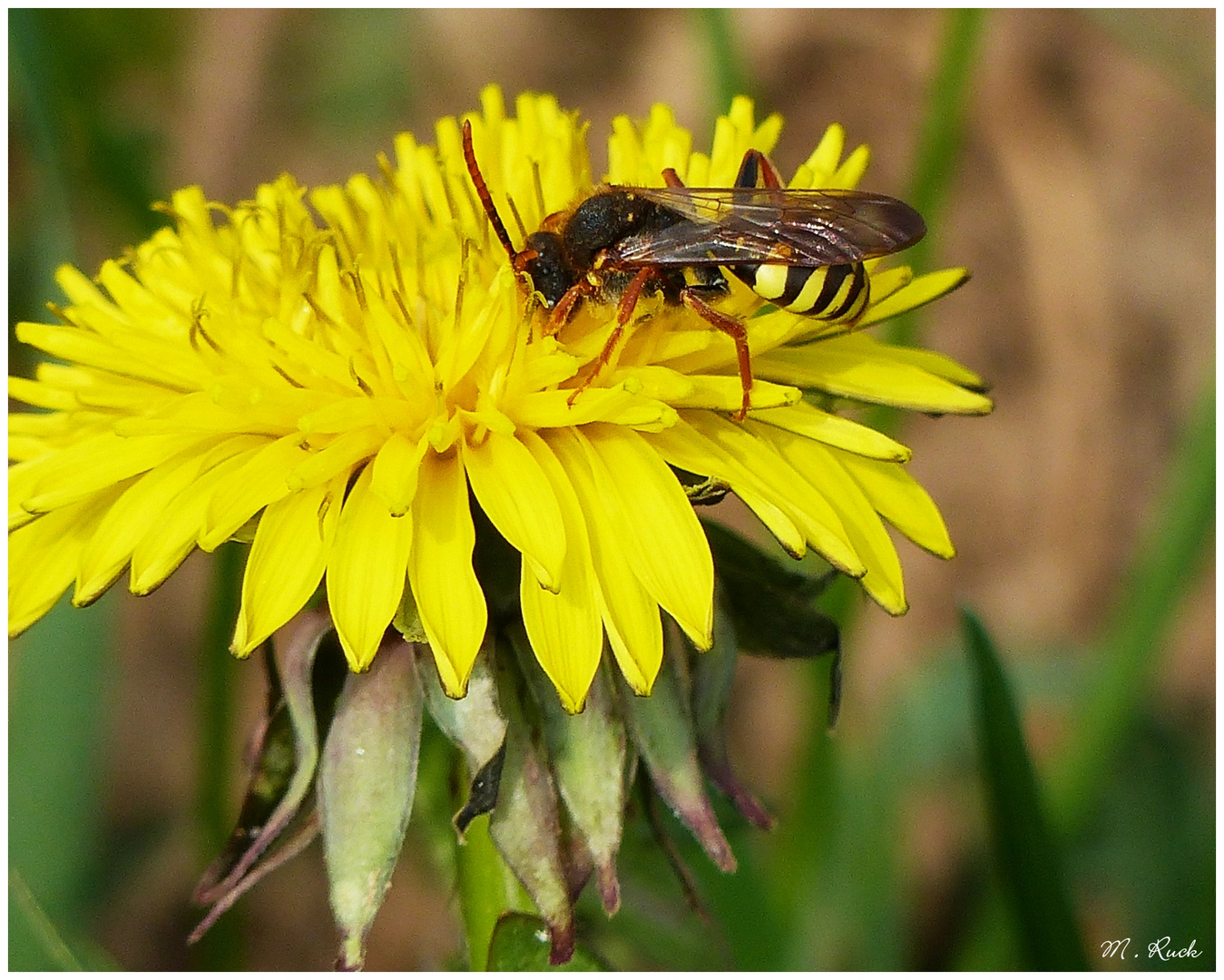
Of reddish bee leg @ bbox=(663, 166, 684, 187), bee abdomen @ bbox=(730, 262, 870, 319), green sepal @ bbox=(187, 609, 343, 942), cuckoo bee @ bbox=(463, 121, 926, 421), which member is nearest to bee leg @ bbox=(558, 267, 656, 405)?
cuckoo bee @ bbox=(463, 121, 926, 421)

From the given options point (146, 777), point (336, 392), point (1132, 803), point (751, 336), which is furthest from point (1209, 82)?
point (146, 777)

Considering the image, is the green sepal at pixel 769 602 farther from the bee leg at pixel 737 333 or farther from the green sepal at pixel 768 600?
the bee leg at pixel 737 333

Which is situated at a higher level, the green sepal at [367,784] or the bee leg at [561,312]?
the bee leg at [561,312]

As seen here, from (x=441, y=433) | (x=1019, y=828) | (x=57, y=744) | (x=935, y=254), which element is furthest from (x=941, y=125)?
(x=57, y=744)

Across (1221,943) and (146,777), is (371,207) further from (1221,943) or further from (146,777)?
(146,777)

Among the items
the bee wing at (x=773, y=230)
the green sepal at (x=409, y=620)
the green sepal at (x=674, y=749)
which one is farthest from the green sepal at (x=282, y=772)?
the bee wing at (x=773, y=230)

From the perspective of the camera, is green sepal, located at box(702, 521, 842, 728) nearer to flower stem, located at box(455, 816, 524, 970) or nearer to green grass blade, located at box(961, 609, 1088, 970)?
green grass blade, located at box(961, 609, 1088, 970)
